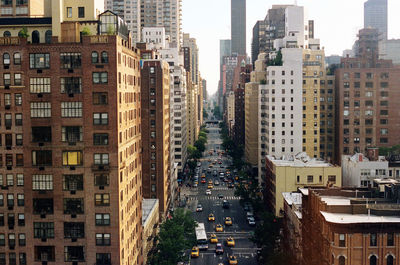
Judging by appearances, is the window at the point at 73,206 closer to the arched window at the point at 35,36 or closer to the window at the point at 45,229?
the window at the point at 45,229

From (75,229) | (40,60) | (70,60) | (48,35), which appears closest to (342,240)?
(75,229)

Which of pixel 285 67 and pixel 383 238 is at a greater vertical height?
pixel 285 67

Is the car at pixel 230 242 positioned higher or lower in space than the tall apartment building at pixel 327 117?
lower

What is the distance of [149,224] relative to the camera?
104 metres

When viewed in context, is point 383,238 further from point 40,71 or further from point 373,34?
point 373,34

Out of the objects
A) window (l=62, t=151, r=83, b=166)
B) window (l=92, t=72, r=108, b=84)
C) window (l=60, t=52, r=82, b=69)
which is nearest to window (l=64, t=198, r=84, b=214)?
window (l=62, t=151, r=83, b=166)

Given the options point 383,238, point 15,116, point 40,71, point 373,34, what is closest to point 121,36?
point 40,71

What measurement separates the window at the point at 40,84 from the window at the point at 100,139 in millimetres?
8679

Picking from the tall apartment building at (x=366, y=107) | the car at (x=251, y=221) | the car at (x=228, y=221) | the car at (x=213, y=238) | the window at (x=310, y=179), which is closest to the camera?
the car at (x=213, y=238)

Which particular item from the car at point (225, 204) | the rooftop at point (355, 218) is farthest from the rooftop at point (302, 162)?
the rooftop at point (355, 218)

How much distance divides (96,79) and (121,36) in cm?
859

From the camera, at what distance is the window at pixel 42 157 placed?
68.5 m

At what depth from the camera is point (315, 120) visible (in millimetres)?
160000

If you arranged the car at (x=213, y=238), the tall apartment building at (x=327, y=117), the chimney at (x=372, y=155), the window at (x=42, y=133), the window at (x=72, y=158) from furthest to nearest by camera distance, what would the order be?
the tall apartment building at (x=327, y=117) < the chimney at (x=372, y=155) < the car at (x=213, y=238) < the window at (x=42, y=133) < the window at (x=72, y=158)
